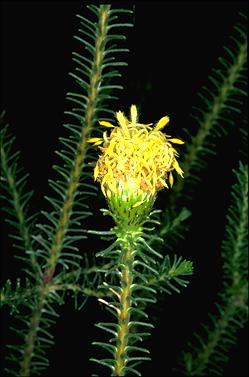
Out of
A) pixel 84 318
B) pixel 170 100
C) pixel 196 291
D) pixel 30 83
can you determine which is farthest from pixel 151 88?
pixel 84 318

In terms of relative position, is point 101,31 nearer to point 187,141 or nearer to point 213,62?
point 187,141

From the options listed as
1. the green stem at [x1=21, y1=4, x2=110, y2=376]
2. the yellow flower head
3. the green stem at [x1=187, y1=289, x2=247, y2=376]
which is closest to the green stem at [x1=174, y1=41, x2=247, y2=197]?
the green stem at [x1=187, y1=289, x2=247, y2=376]

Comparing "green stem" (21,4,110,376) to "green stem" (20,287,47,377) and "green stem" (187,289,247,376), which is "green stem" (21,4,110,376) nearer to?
"green stem" (20,287,47,377)

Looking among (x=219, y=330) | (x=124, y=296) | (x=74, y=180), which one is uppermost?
(x=74, y=180)

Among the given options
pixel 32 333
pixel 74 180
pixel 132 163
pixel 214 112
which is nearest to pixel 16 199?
pixel 74 180

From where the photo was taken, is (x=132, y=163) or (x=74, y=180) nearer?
(x=132, y=163)

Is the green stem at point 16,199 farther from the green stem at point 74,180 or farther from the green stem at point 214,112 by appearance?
the green stem at point 214,112

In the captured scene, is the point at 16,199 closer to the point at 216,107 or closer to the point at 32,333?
the point at 32,333

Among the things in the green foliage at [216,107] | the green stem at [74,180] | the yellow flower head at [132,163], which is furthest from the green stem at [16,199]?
the green foliage at [216,107]
